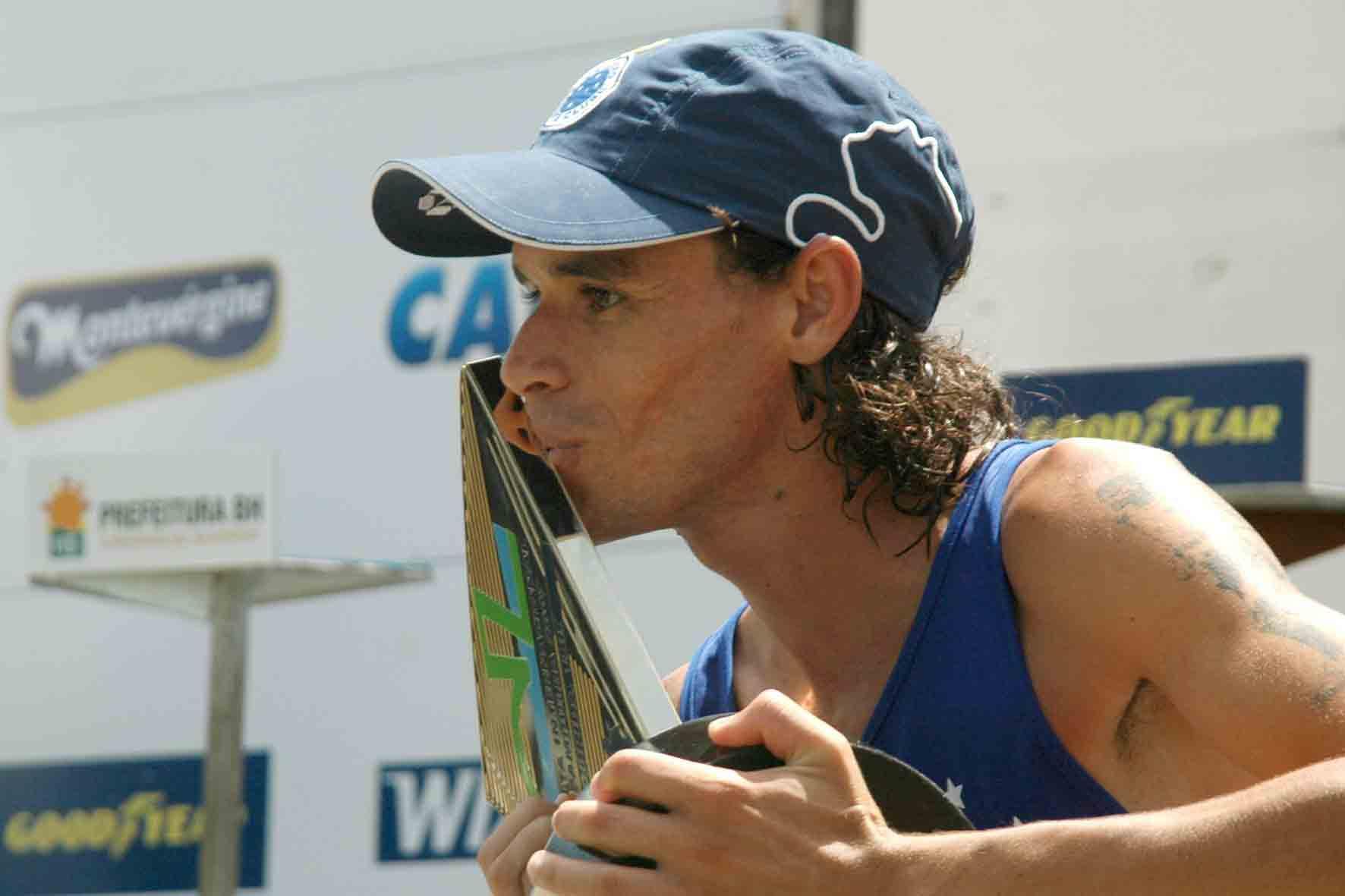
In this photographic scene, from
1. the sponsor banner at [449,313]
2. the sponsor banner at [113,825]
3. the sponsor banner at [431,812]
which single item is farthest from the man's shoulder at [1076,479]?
the sponsor banner at [113,825]

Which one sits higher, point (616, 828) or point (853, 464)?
point (853, 464)

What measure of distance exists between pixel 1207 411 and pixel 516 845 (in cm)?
219

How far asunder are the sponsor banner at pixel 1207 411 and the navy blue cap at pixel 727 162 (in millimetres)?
1733

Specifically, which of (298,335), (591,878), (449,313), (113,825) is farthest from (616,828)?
(113,825)

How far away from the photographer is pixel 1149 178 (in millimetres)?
3469

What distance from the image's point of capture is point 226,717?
A: 164 inches

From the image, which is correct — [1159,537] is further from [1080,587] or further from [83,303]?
[83,303]

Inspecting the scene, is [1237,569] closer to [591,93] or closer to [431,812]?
[591,93]

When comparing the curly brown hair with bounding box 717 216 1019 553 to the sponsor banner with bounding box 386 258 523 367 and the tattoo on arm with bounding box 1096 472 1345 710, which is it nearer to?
the tattoo on arm with bounding box 1096 472 1345 710

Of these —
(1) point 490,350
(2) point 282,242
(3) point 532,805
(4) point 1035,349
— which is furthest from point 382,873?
(3) point 532,805

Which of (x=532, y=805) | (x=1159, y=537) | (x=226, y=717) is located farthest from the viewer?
(x=226, y=717)

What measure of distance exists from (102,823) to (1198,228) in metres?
2.87

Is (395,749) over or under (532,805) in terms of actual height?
under

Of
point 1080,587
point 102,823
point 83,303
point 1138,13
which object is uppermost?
point 1138,13
